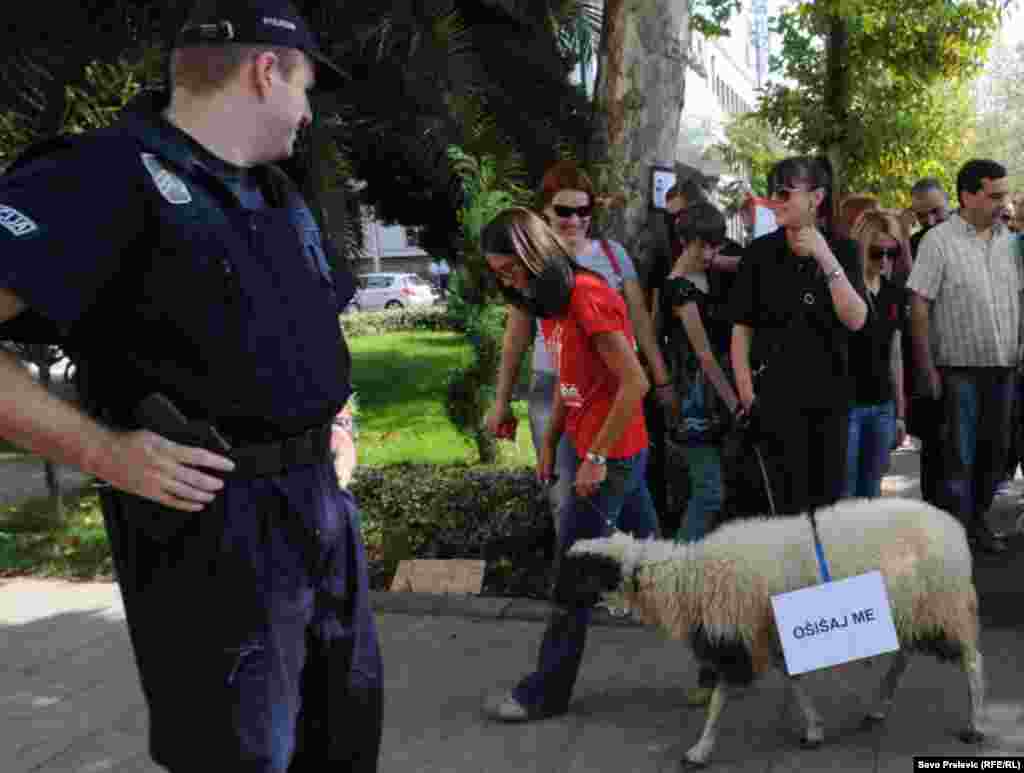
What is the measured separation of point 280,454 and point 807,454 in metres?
2.96

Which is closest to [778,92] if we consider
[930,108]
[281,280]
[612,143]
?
[930,108]

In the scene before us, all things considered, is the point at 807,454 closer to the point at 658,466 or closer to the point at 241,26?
the point at 658,466

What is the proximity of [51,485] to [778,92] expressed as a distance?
39.1 feet

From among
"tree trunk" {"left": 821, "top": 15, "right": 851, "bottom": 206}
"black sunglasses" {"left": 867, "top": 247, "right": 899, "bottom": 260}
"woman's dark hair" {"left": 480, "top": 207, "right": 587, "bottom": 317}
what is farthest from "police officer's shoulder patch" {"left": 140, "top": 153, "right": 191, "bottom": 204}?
"tree trunk" {"left": 821, "top": 15, "right": 851, "bottom": 206}

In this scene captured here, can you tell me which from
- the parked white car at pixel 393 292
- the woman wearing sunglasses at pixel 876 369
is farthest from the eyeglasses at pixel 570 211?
the parked white car at pixel 393 292

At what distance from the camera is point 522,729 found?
14.5ft

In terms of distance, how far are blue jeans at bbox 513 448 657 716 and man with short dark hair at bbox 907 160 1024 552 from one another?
251 centimetres

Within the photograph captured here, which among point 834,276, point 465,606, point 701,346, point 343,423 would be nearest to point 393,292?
point 465,606

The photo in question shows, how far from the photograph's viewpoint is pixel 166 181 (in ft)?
7.14

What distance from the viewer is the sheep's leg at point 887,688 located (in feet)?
13.9

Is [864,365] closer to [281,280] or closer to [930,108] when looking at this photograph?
[281,280]

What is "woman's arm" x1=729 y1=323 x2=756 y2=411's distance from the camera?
4891 millimetres

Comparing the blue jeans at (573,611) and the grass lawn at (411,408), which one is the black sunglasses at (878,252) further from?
the grass lawn at (411,408)

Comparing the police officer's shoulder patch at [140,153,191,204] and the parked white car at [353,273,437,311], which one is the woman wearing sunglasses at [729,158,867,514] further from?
the parked white car at [353,273,437,311]
